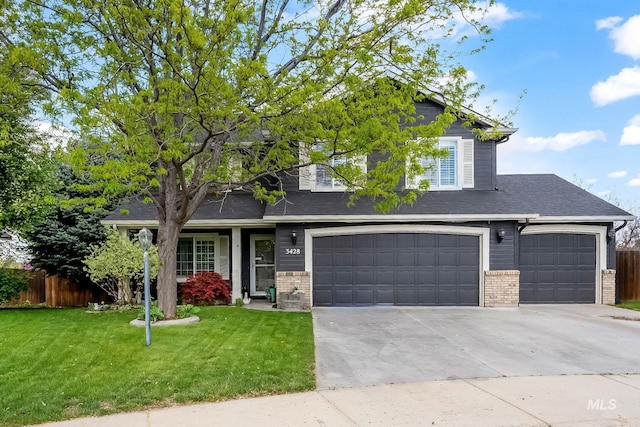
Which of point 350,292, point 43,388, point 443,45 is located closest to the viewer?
point 43,388

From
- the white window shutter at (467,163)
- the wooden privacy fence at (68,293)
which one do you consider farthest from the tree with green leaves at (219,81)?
the wooden privacy fence at (68,293)

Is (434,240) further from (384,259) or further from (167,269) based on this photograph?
(167,269)

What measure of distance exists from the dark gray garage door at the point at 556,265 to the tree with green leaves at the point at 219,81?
5.95 meters

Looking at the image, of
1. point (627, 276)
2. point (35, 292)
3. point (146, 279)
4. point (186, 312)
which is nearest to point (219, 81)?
point (146, 279)

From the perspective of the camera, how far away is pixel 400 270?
41.6ft

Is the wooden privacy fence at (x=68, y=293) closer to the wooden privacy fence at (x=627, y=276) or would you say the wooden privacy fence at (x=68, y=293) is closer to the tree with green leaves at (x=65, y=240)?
the tree with green leaves at (x=65, y=240)

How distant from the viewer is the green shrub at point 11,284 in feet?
44.0

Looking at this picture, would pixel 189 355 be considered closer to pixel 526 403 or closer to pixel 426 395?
pixel 426 395

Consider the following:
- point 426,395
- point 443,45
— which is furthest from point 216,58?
point 426,395

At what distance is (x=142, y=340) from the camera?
7949 mm

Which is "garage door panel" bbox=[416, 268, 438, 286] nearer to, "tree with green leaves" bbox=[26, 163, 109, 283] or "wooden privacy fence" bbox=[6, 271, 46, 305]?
"tree with green leaves" bbox=[26, 163, 109, 283]

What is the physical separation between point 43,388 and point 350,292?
828cm

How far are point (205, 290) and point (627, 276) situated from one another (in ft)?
44.8

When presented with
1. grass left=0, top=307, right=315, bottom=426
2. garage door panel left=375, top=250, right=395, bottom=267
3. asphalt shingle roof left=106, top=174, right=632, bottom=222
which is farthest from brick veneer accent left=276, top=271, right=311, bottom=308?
grass left=0, top=307, right=315, bottom=426
